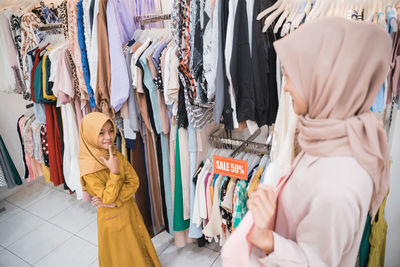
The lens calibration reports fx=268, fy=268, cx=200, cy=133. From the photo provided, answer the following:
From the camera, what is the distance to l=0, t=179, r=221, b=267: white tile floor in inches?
100

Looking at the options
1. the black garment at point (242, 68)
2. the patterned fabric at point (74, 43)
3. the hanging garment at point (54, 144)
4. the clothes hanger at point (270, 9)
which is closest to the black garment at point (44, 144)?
the hanging garment at point (54, 144)

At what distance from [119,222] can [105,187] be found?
11.6 inches

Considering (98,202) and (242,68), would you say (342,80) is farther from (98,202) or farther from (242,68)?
(98,202)

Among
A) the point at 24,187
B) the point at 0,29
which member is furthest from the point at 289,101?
the point at 24,187

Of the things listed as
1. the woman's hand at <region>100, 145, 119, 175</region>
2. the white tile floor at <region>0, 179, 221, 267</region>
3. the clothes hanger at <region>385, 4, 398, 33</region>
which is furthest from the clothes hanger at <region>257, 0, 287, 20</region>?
the white tile floor at <region>0, 179, 221, 267</region>

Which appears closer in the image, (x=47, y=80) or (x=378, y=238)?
(x=378, y=238)

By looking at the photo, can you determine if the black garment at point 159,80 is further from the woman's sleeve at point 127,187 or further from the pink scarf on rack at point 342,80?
the pink scarf on rack at point 342,80

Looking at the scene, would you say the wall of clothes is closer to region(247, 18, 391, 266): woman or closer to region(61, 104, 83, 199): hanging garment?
region(61, 104, 83, 199): hanging garment

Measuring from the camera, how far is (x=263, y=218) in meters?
0.85

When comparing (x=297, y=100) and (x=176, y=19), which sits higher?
(x=176, y=19)

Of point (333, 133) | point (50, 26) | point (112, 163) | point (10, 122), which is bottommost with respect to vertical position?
point (10, 122)

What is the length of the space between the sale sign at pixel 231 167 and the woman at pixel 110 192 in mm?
638

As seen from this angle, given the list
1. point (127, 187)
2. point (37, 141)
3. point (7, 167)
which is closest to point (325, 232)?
point (127, 187)

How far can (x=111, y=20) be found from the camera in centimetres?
201
